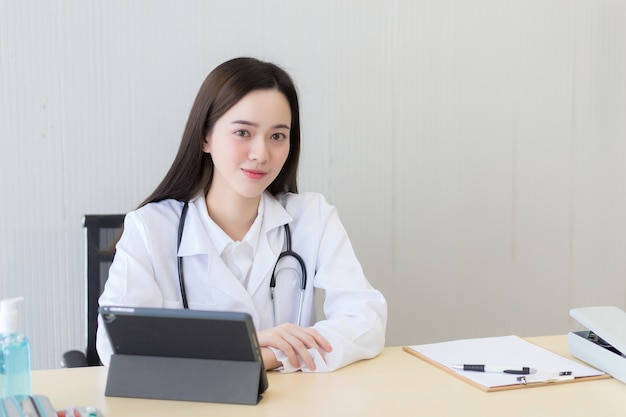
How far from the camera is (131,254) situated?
1712mm

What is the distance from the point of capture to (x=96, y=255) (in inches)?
76.5

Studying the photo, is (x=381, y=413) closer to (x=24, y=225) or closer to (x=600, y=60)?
(x=24, y=225)

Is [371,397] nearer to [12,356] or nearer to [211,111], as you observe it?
[12,356]

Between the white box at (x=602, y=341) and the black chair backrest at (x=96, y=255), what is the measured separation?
45.2 inches

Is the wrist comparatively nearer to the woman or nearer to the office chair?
the woman

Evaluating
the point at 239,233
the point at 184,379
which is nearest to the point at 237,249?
the point at 239,233

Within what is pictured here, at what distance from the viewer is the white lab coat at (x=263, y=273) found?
1639 millimetres

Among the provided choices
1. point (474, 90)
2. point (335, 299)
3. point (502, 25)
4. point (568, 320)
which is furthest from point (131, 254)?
point (568, 320)

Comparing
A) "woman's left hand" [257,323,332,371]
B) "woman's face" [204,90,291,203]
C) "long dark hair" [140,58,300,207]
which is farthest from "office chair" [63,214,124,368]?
"woman's left hand" [257,323,332,371]

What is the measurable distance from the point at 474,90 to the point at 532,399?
5.07ft

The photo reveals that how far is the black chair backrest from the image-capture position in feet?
6.32

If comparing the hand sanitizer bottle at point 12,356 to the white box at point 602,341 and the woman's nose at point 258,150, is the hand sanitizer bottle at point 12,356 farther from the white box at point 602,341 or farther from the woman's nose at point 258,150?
the white box at point 602,341

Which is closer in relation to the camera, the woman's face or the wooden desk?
the wooden desk

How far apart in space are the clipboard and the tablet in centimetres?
41
